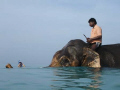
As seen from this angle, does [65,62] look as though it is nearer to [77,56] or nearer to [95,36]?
[77,56]

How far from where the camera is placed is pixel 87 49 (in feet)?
34.9

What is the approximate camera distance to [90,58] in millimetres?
10461

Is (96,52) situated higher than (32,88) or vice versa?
(96,52)

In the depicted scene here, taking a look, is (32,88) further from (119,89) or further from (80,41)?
(80,41)

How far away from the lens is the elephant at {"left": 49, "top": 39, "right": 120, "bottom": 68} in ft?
34.1

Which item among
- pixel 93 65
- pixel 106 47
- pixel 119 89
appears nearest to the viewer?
pixel 119 89

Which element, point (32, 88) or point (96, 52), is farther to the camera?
point (96, 52)

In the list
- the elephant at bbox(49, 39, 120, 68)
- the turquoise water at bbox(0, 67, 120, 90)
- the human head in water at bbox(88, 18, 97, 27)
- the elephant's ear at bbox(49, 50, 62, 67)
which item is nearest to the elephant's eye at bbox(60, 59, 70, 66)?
the elephant at bbox(49, 39, 120, 68)

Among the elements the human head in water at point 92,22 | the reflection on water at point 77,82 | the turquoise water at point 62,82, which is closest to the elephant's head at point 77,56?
the human head in water at point 92,22

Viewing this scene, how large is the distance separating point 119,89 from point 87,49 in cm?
660

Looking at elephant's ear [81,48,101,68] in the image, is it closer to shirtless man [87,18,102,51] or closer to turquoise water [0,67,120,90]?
shirtless man [87,18,102,51]

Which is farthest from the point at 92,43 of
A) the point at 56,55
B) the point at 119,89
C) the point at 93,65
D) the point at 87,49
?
Answer: the point at 119,89

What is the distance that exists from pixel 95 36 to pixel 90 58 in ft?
3.41

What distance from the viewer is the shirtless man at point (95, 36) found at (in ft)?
34.2
